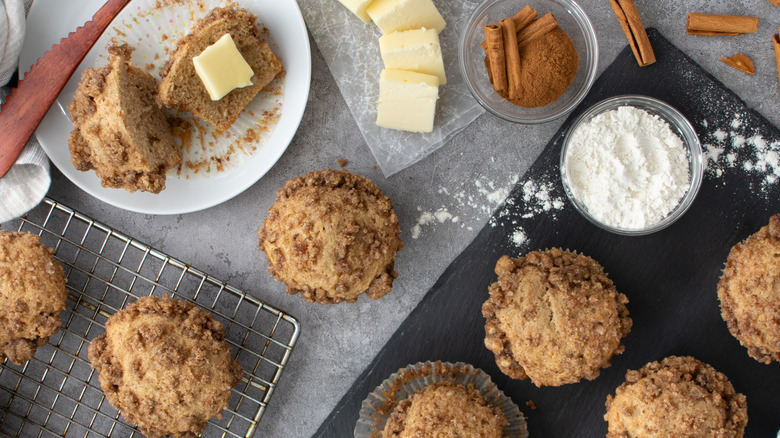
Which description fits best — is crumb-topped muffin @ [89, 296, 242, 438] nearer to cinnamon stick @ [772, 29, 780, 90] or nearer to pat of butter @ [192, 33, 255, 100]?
pat of butter @ [192, 33, 255, 100]

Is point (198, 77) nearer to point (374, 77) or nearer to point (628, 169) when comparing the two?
point (374, 77)

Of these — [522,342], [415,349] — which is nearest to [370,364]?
[415,349]

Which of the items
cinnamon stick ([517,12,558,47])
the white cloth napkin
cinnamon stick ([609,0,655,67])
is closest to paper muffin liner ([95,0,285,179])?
the white cloth napkin

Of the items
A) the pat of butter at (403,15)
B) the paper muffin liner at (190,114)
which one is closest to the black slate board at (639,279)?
the pat of butter at (403,15)

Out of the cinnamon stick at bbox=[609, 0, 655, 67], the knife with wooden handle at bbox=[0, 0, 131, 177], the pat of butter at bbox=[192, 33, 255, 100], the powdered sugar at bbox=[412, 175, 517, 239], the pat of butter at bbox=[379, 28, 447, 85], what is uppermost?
the knife with wooden handle at bbox=[0, 0, 131, 177]

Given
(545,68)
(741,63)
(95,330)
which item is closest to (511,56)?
Answer: (545,68)

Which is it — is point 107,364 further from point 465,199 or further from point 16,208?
point 465,199
